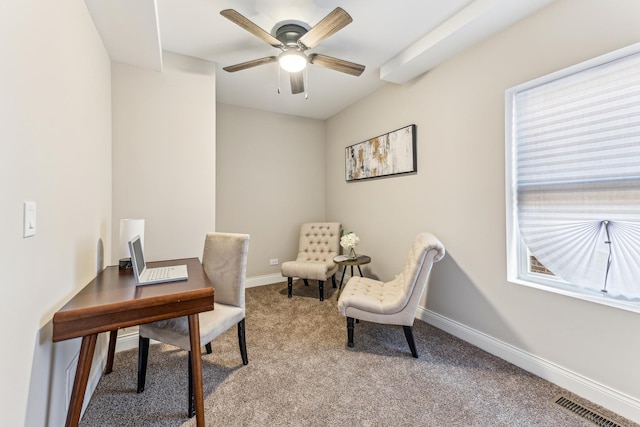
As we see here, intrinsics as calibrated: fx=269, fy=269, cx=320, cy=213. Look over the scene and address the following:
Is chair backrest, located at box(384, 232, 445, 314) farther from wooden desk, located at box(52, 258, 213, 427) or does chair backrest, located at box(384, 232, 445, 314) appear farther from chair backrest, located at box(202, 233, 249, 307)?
wooden desk, located at box(52, 258, 213, 427)

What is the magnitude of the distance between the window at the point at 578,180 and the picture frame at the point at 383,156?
980mm

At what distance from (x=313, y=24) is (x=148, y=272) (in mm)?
2260

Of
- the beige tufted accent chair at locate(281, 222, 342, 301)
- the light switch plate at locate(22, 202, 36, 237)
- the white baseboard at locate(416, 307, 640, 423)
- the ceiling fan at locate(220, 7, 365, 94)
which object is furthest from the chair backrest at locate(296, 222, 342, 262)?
the light switch plate at locate(22, 202, 36, 237)

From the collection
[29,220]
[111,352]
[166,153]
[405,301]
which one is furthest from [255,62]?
[111,352]

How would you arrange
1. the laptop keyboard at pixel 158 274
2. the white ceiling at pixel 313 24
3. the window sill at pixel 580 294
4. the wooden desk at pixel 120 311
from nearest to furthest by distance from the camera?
the wooden desk at pixel 120 311, the window sill at pixel 580 294, the laptop keyboard at pixel 158 274, the white ceiling at pixel 313 24

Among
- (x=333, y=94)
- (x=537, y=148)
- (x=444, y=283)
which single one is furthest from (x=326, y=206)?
(x=537, y=148)

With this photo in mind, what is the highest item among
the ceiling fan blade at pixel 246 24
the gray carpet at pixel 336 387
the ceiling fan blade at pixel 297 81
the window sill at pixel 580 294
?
the ceiling fan blade at pixel 246 24

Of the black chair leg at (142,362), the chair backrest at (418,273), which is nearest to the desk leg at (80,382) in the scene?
the black chair leg at (142,362)

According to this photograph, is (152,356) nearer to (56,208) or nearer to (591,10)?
(56,208)

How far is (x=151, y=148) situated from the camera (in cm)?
243

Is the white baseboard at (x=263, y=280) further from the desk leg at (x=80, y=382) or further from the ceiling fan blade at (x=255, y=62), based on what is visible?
the ceiling fan blade at (x=255, y=62)

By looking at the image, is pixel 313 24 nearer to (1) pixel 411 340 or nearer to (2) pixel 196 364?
(2) pixel 196 364

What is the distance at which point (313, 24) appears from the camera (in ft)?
7.22

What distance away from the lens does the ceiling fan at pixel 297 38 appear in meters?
1.75
